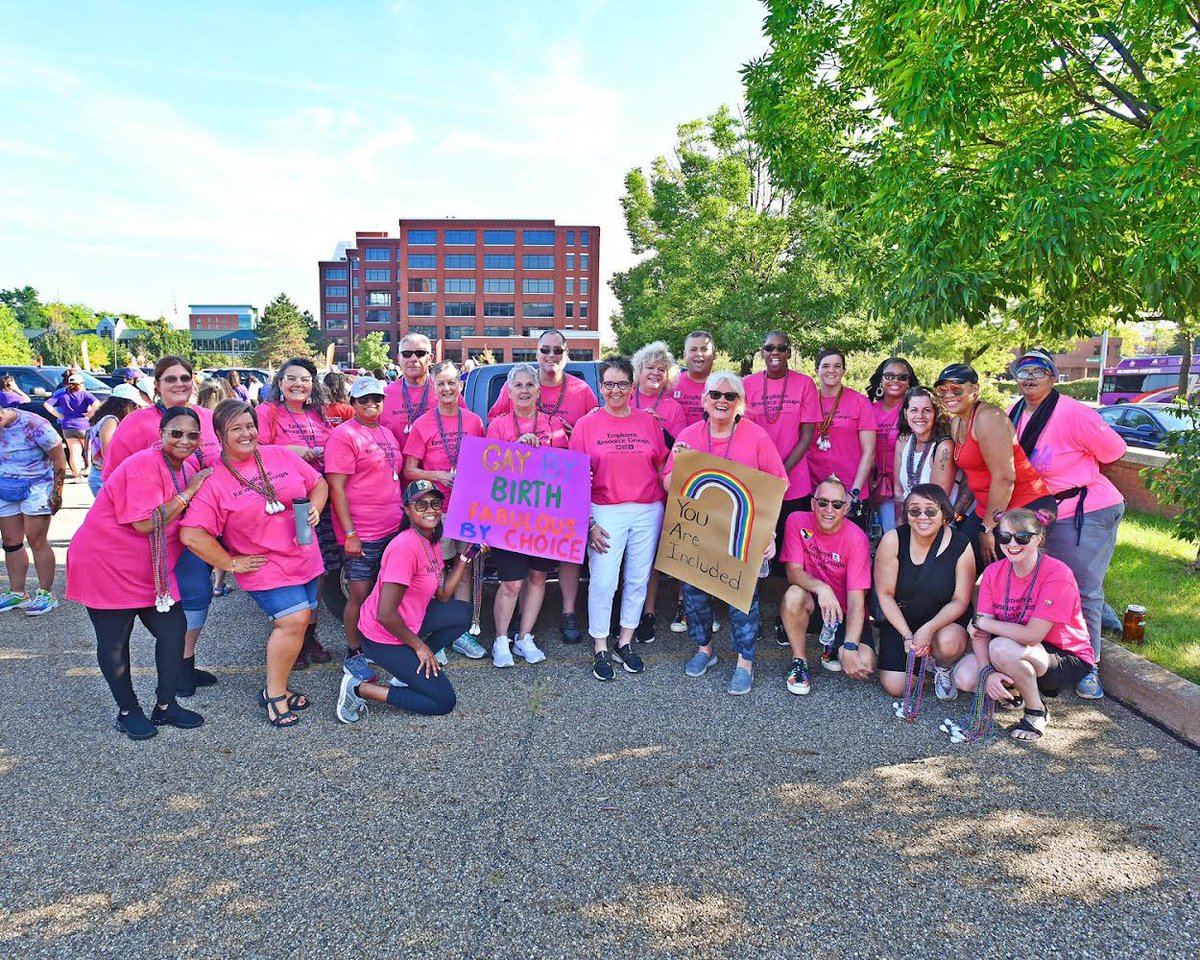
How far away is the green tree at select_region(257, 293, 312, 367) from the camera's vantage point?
92.0 metres

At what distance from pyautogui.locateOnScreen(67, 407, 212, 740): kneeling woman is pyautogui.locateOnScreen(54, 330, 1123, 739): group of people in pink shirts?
0.04 feet

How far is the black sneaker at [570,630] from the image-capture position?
5.49 m

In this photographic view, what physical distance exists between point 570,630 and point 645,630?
1.89ft

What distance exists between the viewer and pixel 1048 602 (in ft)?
13.5

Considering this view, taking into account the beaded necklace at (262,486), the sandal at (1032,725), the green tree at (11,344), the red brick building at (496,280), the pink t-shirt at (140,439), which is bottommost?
the sandal at (1032,725)

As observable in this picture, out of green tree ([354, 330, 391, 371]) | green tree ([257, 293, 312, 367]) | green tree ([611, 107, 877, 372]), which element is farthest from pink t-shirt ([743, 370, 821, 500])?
green tree ([257, 293, 312, 367])

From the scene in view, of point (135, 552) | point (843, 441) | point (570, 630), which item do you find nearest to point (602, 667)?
point (570, 630)

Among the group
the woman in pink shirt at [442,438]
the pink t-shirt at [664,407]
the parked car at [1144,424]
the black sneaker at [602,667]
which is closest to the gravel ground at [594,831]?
the black sneaker at [602,667]

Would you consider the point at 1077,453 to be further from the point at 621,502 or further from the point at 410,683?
the point at 410,683

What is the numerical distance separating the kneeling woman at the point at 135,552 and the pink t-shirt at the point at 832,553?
362cm

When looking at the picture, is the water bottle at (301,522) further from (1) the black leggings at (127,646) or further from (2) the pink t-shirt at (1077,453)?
(2) the pink t-shirt at (1077,453)

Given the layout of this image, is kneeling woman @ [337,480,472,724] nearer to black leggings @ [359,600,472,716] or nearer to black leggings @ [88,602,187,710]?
black leggings @ [359,600,472,716]

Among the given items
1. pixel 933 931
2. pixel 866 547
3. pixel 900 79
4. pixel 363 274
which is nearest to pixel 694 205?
pixel 900 79

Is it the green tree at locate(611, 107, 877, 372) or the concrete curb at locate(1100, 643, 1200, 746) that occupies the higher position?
the green tree at locate(611, 107, 877, 372)
